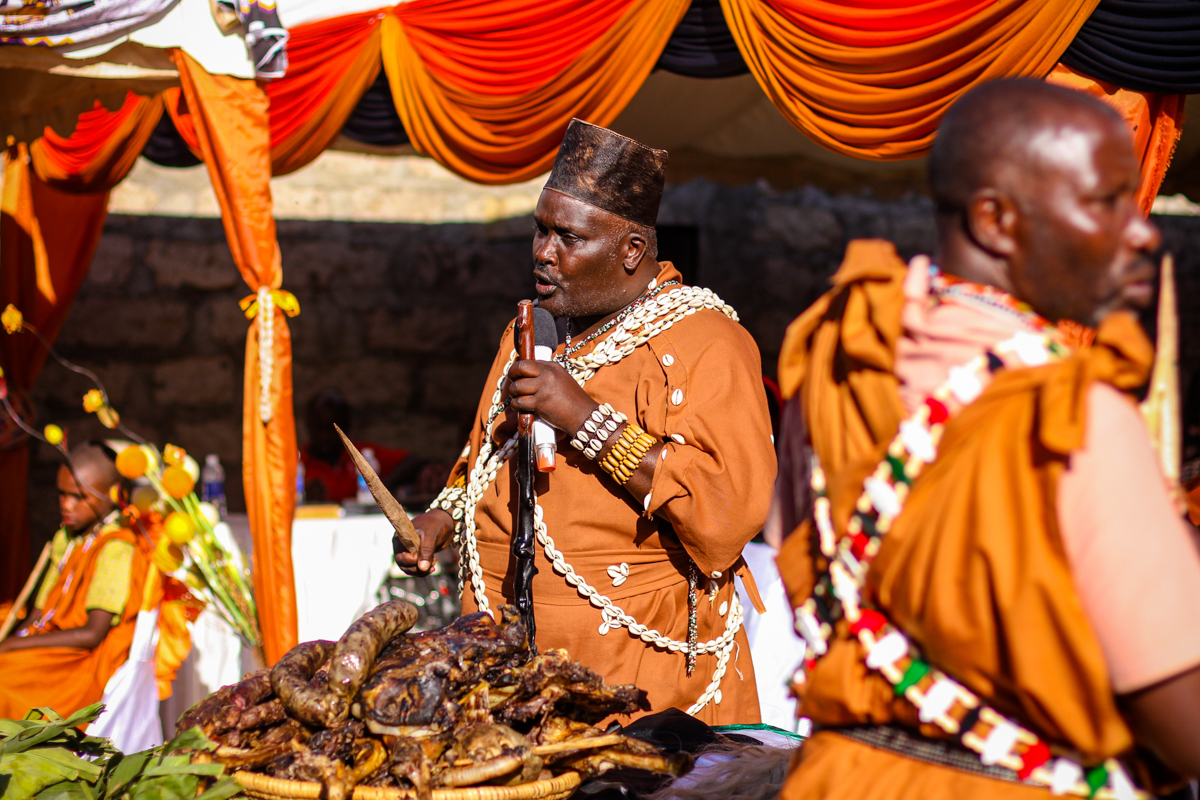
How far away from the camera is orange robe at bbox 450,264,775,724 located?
2.27 meters

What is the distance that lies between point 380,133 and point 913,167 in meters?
3.78

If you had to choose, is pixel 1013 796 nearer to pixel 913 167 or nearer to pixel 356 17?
pixel 356 17

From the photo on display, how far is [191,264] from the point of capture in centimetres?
737

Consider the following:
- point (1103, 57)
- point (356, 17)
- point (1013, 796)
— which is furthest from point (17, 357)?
point (1013, 796)

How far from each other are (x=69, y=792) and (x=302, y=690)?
45 cm

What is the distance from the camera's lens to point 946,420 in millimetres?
1083

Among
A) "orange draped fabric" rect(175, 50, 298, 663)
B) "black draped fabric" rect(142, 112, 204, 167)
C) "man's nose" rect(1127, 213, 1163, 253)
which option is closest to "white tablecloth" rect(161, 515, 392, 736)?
"orange draped fabric" rect(175, 50, 298, 663)

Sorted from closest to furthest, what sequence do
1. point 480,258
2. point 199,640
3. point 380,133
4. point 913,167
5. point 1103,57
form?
point 1103,57 < point 199,640 < point 380,133 < point 913,167 < point 480,258

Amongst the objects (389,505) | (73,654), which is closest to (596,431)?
(389,505)

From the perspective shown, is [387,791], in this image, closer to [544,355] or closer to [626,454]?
[626,454]

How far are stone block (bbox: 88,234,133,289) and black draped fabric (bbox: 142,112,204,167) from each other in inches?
93.2

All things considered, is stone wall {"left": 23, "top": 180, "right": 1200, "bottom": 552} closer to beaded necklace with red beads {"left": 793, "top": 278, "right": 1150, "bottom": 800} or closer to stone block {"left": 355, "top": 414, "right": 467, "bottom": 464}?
stone block {"left": 355, "top": 414, "right": 467, "bottom": 464}

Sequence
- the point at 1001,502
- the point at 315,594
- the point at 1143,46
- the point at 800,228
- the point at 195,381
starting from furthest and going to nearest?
the point at 800,228 < the point at 195,381 < the point at 315,594 < the point at 1143,46 < the point at 1001,502

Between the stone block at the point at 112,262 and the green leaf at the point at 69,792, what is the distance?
20.5 ft
